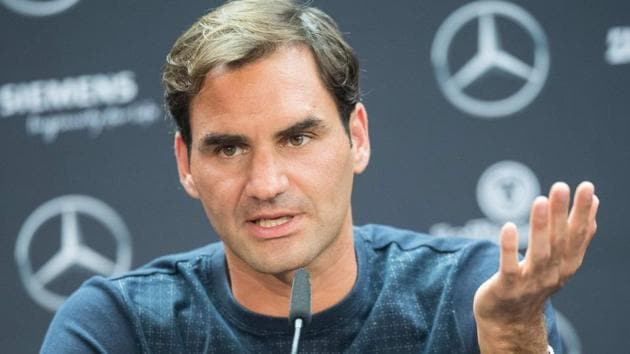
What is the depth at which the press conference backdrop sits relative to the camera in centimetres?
321

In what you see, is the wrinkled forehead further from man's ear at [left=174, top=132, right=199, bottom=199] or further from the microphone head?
the microphone head

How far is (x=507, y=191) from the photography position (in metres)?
3.27

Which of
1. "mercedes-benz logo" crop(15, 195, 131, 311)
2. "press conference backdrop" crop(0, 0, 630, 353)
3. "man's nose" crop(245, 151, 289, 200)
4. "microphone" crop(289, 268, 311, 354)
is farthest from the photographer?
"mercedes-benz logo" crop(15, 195, 131, 311)

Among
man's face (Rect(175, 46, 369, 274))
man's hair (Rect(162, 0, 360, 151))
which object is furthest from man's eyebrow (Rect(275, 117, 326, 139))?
man's hair (Rect(162, 0, 360, 151))

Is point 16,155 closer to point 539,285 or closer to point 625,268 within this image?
point 625,268

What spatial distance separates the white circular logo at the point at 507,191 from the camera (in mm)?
3266

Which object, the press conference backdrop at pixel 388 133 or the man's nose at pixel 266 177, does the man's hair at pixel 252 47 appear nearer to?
the man's nose at pixel 266 177

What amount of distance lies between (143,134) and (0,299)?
68 centimetres

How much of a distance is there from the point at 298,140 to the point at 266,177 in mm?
121

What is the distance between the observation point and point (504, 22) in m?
3.28

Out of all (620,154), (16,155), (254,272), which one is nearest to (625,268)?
(620,154)

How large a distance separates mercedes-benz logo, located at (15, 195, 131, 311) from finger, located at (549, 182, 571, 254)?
1.89 m

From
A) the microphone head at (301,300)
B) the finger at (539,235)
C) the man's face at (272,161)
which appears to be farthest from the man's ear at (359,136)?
the finger at (539,235)

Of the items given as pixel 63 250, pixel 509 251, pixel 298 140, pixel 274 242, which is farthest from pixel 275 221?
pixel 63 250
